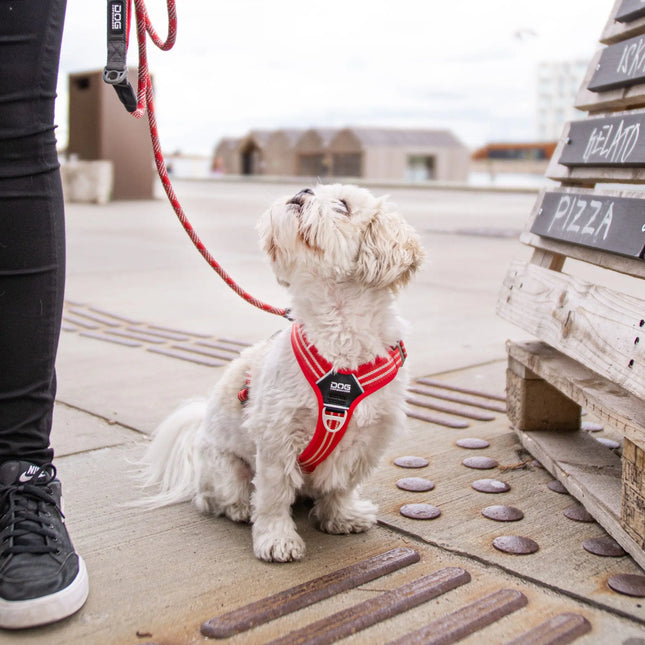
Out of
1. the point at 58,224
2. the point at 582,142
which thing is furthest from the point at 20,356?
the point at 582,142

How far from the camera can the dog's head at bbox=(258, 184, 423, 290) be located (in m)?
2.17

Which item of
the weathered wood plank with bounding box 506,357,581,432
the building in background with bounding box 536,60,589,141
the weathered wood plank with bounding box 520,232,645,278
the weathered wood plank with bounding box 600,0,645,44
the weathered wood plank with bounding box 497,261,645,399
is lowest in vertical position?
the weathered wood plank with bounding box 506,357,581,432

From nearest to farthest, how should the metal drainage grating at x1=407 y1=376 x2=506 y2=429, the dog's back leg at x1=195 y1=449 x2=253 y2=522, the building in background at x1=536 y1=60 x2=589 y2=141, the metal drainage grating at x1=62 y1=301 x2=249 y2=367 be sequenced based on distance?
the dog's back leg at x1=195 y1=449 x2=253 y2=522 < the metal drainage grating at x1=407 y1=376 x2=506 y2=429 < the metal drainage grating at x1=62 y1=301 x2=249 y2=367 < the building in background at x1=536 y1=60 x2=589 y2=141

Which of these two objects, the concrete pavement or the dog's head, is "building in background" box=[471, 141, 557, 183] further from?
the dog's head

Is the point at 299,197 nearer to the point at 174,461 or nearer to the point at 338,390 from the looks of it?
the point at 338,390

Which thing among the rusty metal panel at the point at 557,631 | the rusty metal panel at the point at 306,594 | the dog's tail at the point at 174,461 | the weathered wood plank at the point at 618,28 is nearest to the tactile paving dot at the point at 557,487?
the rusty metal panel at the point at 306,594

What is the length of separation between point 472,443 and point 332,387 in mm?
1115

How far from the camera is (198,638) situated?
1.75 meters

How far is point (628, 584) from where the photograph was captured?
1.98m

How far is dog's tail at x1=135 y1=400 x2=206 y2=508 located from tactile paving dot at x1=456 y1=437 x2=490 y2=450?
1.00 m

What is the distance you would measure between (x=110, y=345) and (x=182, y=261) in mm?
3630

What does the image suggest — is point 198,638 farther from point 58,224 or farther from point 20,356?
point 58,224

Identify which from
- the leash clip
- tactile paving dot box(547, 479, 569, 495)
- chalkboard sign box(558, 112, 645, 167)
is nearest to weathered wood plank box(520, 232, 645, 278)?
chalkboard sign box(558, 112, 645, 167)

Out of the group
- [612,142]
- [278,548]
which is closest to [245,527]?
[278,548]
